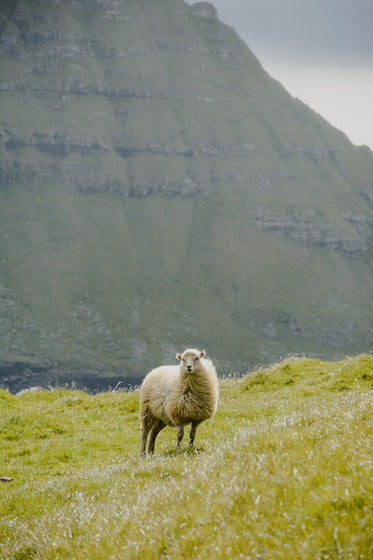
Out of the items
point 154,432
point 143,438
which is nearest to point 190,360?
point 154,432

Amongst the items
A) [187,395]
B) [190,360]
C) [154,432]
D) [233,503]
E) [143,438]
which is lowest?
[143,438]

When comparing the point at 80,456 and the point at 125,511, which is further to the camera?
the point at 80,456

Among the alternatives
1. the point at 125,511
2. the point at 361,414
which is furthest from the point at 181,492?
the point at 361,414

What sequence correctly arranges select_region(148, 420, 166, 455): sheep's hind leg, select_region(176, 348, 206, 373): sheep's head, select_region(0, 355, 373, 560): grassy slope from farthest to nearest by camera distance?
1. select_region(148, 420, 166, 455): sheep's hind leg
2. select_region(176, 348, 206, 373): sheep's head
3. select_region(0, 355, 373, 560): grassy slope

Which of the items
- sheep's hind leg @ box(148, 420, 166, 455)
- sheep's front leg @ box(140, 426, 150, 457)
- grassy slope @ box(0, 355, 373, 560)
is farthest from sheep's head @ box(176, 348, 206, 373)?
sheep's front leg @ box(140, 426, 150, 457)

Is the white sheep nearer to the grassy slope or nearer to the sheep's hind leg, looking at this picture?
the sheep's hind leg

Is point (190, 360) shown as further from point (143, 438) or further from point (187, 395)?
point (143, 438)

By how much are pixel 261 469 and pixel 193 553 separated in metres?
1.45

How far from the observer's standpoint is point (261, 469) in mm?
6770

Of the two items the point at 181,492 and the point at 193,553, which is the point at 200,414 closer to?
the point at 181,492

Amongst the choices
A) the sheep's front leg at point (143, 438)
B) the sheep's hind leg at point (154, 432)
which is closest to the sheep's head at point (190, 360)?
the sheep's hind leg at point (154, 432)

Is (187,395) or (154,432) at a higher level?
(187,395)

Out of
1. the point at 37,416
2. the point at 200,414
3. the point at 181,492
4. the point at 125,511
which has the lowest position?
the point at 37,416

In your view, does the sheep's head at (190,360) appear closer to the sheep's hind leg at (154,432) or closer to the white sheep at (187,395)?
the white sheep at (187,395)
